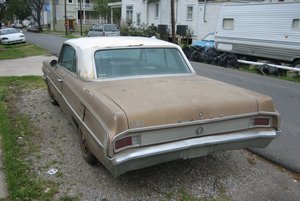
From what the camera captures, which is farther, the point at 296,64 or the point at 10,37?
the point at 10,37

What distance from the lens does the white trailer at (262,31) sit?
13383 mm

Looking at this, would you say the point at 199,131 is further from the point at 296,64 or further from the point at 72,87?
the point at 296,64

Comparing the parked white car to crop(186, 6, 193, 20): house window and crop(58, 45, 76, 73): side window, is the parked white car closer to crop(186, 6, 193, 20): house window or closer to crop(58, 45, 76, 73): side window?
crop(186, 6, 193, 20): house window

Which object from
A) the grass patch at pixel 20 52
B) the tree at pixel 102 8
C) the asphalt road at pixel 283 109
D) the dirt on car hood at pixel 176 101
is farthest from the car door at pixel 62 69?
the tree at pixel 102 8

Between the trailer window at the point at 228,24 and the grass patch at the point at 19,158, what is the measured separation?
12032 millimetres

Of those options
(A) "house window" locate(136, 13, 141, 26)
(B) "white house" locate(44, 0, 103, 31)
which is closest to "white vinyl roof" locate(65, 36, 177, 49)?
(A) "house window" locate(136, 13, 141, 26)

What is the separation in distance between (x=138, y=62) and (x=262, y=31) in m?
11.5

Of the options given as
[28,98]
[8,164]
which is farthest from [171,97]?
[28,98]

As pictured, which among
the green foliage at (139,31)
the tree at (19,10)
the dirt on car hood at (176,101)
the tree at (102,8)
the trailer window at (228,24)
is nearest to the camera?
the dirt on car hood at (176,101)

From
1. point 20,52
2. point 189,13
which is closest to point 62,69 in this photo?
point 20,52

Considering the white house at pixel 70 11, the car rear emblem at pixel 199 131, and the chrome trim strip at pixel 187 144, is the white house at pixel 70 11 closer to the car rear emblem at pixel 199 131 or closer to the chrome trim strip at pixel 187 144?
the chrome trim strip at pixel 187 144

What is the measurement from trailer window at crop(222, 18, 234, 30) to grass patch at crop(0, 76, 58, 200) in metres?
12.0

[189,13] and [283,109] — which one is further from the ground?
[189,13]

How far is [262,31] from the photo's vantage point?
14.6m
